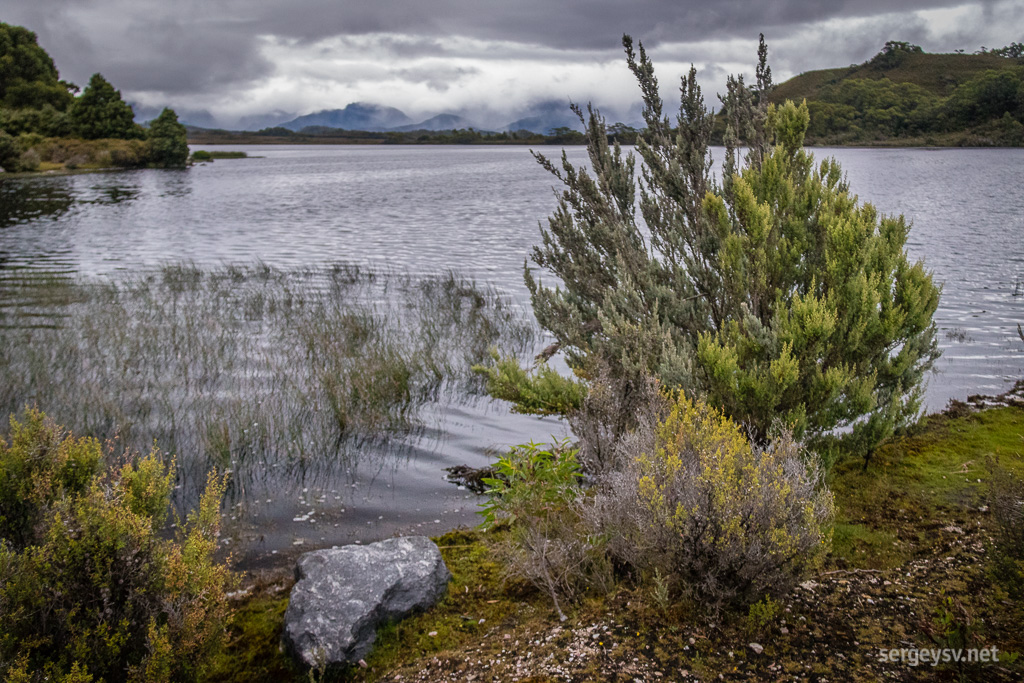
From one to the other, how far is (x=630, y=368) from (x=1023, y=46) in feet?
121

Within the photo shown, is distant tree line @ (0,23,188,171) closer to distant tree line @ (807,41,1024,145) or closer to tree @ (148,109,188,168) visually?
tree @ (148,109,188,168)

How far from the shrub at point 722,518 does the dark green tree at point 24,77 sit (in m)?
101

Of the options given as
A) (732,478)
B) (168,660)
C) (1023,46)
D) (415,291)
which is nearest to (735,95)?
(732,478)

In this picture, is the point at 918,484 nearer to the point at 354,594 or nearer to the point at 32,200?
the point at 354,594

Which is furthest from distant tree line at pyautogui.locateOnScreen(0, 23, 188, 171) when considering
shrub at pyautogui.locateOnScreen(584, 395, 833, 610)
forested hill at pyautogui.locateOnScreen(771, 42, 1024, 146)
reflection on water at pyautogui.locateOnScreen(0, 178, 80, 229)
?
shrub at pyautogui.locateOnScreen(584, 395, 833, 610)

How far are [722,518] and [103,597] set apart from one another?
3437mm

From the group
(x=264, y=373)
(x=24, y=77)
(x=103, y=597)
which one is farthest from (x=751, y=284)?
(x=24, y=77)

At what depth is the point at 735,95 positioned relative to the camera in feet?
25.3

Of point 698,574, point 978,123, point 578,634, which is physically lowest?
point 578,634

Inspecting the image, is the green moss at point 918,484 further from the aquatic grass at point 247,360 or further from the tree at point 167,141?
the tree at point 167,141

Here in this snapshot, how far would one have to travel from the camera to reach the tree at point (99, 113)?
75.7 meters

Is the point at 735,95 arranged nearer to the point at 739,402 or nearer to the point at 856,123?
the point at 739,402

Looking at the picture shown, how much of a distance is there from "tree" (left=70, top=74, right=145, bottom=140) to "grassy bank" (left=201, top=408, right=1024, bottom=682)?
90066 millimetres

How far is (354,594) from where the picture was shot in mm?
4281
